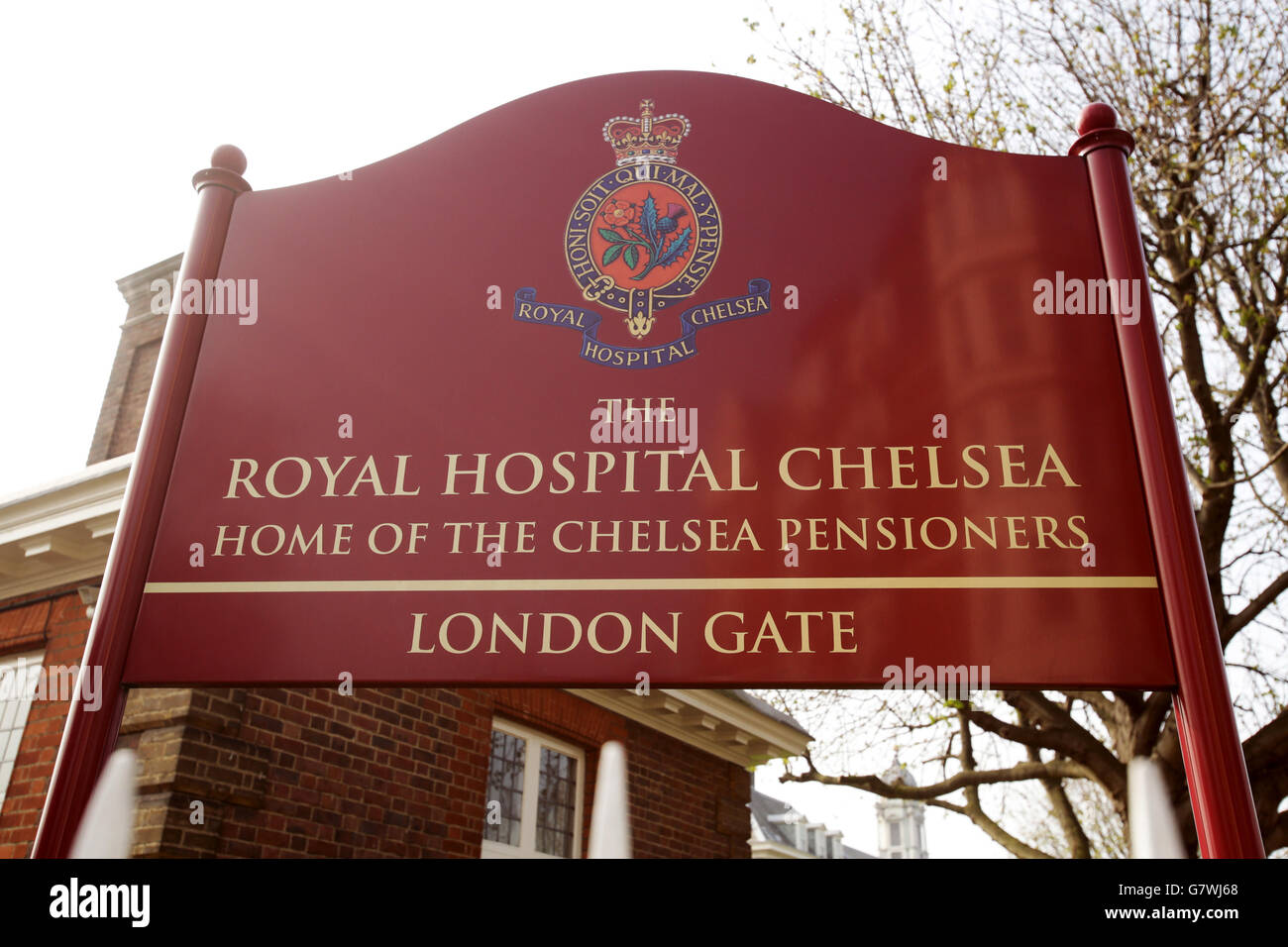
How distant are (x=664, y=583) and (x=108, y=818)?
131cm

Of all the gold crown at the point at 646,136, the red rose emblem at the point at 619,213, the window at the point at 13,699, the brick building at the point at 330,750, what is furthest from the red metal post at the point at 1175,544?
the window at the point at 13,699

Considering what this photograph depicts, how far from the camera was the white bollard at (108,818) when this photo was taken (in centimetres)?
204

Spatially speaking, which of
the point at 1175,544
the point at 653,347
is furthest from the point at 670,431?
the point at 1175,544

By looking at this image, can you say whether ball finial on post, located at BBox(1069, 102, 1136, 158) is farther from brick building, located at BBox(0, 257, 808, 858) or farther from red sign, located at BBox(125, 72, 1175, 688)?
brick building, located at BBox(0, 257, 808, 858)

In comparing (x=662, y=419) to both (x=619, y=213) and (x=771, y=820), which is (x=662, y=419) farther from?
(x=771, y=820)

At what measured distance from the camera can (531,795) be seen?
889 centimetres

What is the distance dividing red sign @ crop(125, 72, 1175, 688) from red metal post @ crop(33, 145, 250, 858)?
4 centimetres

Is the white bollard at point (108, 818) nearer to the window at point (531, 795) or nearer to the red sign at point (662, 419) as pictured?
the red sign at point (662, 419)

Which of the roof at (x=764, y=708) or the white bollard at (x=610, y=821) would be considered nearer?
the white bollard at (x=610, y=821)

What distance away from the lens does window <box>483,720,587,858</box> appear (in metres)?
8.56

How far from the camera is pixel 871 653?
2.07m

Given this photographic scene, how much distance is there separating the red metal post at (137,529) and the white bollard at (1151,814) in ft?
6.93

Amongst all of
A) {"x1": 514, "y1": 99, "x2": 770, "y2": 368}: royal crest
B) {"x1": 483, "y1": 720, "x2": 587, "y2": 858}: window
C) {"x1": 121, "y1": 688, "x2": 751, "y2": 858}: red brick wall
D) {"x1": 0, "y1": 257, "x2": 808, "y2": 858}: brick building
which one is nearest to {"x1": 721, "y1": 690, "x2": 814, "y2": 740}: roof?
{"x1": 0, "y1": 257, "x2": 808, "y2": 858}: brick building
